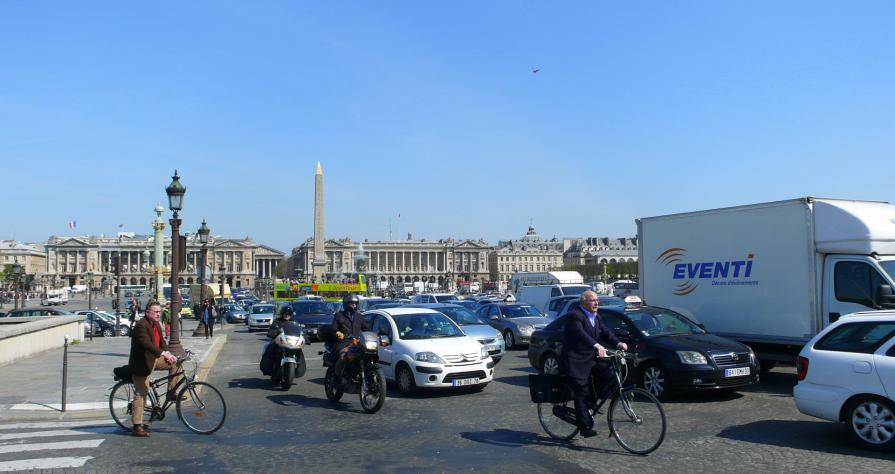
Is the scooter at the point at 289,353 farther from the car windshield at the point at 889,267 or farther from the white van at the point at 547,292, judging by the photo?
the white van at the point at 547,292

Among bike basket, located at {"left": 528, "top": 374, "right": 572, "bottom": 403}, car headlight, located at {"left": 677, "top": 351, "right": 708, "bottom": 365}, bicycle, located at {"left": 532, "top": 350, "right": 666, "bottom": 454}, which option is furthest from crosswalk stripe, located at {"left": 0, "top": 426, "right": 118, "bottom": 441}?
car headlight, located at {"left": 677, "top": 351, "right": 708, "bottom": 365}

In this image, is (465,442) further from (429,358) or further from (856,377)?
(856,377)

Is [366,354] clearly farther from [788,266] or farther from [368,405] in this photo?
[788,266]

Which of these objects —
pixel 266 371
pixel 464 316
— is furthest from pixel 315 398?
pixel 464 316

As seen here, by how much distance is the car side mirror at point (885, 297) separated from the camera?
12.2m

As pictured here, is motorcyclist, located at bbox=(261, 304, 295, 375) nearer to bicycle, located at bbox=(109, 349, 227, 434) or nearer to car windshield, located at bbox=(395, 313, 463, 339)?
car windshield, located at bbox=(395, 313, 463, 339)

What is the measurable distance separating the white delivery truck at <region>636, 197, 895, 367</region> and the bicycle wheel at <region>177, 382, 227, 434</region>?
32.0ft

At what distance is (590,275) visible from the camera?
15912 cm

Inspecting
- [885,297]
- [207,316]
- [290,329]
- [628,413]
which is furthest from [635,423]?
[207,316]

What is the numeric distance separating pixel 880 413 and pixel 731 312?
6.69m

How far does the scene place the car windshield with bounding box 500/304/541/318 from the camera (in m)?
25.0

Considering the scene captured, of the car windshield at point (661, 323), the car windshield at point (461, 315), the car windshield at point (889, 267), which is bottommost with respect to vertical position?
the car windshield at point (461, 315)

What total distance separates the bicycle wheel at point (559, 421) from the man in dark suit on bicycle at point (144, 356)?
184 inches

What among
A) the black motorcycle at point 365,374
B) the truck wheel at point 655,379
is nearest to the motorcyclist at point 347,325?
the black motorcycle at point 365,374
